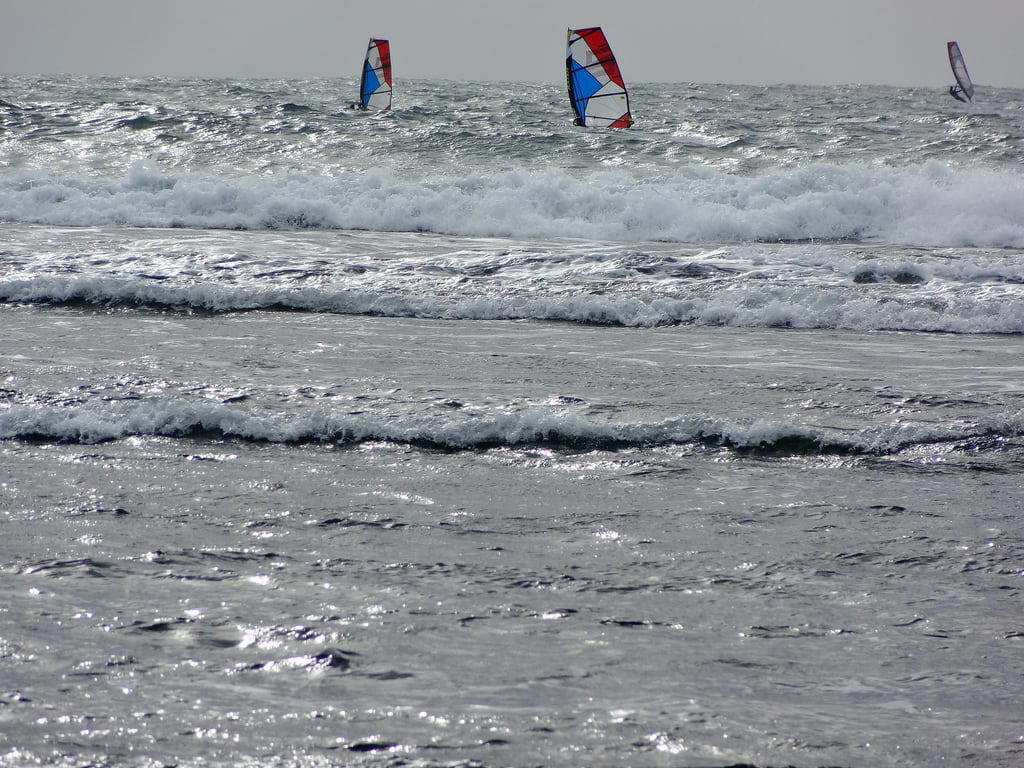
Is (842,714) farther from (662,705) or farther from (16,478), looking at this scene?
(16,478)

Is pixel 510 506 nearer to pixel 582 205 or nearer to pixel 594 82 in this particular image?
pixel 582 205

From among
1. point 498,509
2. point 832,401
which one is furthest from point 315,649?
point 832,401

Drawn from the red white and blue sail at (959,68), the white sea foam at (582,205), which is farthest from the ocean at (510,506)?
the red white and blue sail at (959,68)

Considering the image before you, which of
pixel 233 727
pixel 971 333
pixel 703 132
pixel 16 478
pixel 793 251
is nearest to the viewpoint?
pixel 233 727

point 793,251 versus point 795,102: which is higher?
point 795,102

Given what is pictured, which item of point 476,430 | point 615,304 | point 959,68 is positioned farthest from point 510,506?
point 959,68

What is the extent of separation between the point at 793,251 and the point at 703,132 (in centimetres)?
1074

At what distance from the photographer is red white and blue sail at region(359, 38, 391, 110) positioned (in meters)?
23.7

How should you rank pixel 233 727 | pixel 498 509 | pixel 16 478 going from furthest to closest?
pixel 16 478 < pixel 498 509 < pixel 233 727

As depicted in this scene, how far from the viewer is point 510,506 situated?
3.65 metres

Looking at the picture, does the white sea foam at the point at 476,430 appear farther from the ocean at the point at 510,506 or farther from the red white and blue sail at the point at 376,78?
the red white and blue sail at the point at 376,78

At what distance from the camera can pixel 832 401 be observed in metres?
5.09

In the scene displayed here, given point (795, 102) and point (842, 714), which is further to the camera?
point (795, 102)

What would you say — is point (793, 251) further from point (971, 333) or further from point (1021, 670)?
point (1021, 670)
